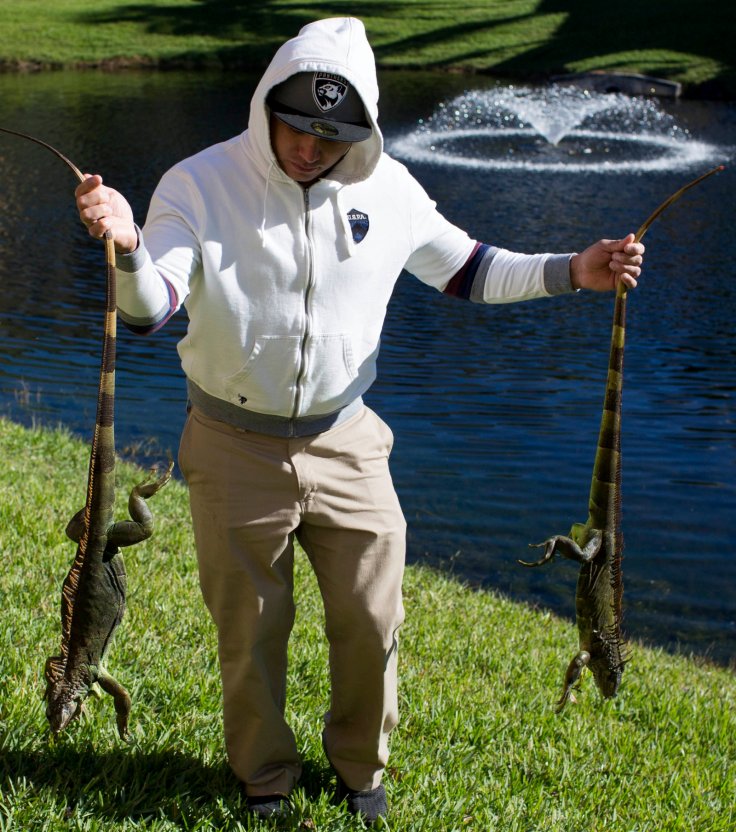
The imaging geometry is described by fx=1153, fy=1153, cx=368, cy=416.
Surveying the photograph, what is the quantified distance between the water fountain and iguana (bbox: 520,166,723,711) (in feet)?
62.6

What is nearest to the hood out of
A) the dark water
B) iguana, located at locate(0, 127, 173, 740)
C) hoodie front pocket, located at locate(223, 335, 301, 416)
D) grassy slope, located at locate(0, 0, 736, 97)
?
hoodie front pocket, located at locate(223, 335, 301, 416)

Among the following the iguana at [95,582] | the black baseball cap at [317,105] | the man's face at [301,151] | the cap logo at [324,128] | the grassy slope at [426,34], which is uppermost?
the grassy slope at [426,34]

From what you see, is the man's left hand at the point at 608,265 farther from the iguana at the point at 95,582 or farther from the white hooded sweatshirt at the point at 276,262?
the iguana at the point at 95,582

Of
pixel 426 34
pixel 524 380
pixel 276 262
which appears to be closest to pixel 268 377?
pixel 276 262

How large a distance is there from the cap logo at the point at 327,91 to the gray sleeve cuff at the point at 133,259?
63cm

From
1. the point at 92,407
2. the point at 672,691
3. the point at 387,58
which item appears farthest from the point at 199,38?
the point at 672,691

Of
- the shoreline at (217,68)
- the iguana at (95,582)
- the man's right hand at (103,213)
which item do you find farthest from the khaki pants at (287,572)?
the shoreline at (217,68)

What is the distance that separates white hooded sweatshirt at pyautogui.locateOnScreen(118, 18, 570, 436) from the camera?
9.85ft

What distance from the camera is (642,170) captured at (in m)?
21.4

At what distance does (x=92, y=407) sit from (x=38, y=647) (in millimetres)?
6189

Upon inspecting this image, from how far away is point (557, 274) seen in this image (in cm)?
345

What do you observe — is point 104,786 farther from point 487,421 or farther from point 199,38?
point 199,38

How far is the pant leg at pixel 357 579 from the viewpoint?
10.3 ft

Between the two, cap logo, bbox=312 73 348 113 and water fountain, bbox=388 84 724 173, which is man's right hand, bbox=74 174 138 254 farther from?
water fountain, bbox=388 84 724 173
